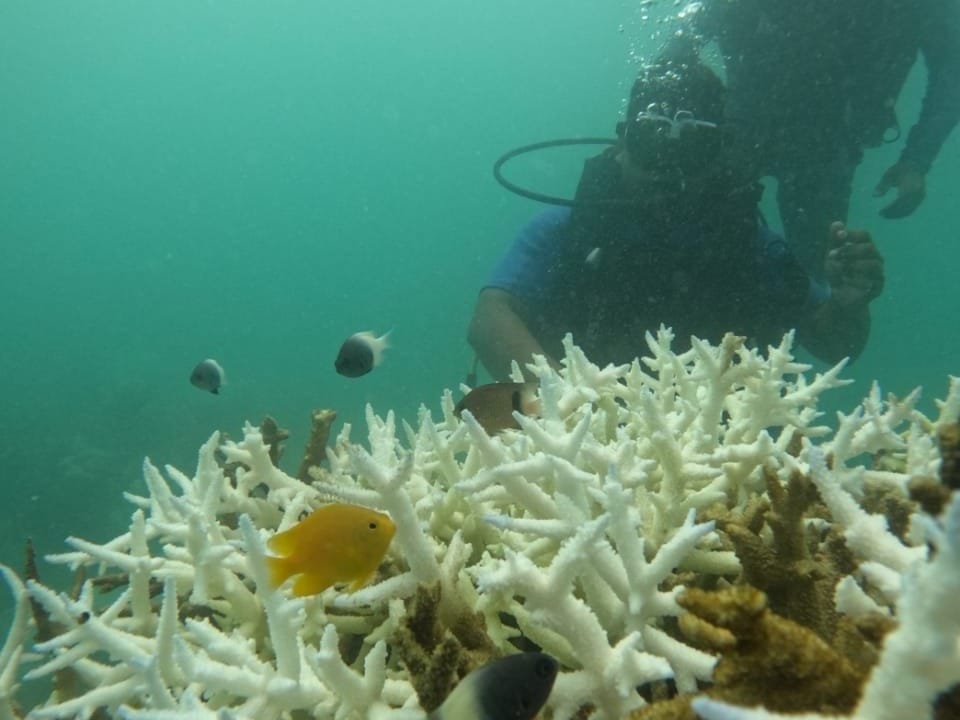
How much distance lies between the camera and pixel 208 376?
5.41 m

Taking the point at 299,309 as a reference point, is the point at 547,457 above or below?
below

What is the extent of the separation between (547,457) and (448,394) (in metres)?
1.18

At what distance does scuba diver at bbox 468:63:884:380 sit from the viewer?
18.1 ft

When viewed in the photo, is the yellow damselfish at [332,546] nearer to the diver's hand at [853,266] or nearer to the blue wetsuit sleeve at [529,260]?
the diver's hand at [853,266]

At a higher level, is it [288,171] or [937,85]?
[288,171]

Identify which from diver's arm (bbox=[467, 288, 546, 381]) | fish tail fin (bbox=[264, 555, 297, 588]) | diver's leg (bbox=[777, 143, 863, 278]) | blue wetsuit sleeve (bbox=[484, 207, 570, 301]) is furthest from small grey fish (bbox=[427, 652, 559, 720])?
diver's leg (bbox=[777, 143, 863, 278])

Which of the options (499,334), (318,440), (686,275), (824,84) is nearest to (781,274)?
(686,275)

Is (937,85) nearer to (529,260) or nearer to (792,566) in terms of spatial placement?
(529,260)

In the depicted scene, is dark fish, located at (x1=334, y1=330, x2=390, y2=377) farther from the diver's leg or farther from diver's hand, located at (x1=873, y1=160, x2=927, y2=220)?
diver's hand, located at (x1=873, y1=160, x2=927, y2=220)

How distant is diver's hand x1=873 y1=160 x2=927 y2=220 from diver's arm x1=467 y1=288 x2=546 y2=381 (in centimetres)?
493

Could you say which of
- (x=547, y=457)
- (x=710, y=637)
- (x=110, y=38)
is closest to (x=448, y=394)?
(x=547, y=457)

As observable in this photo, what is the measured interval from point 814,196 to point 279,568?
8417 mm

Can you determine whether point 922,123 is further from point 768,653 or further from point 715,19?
point 768,653

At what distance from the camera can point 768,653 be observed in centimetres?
92
